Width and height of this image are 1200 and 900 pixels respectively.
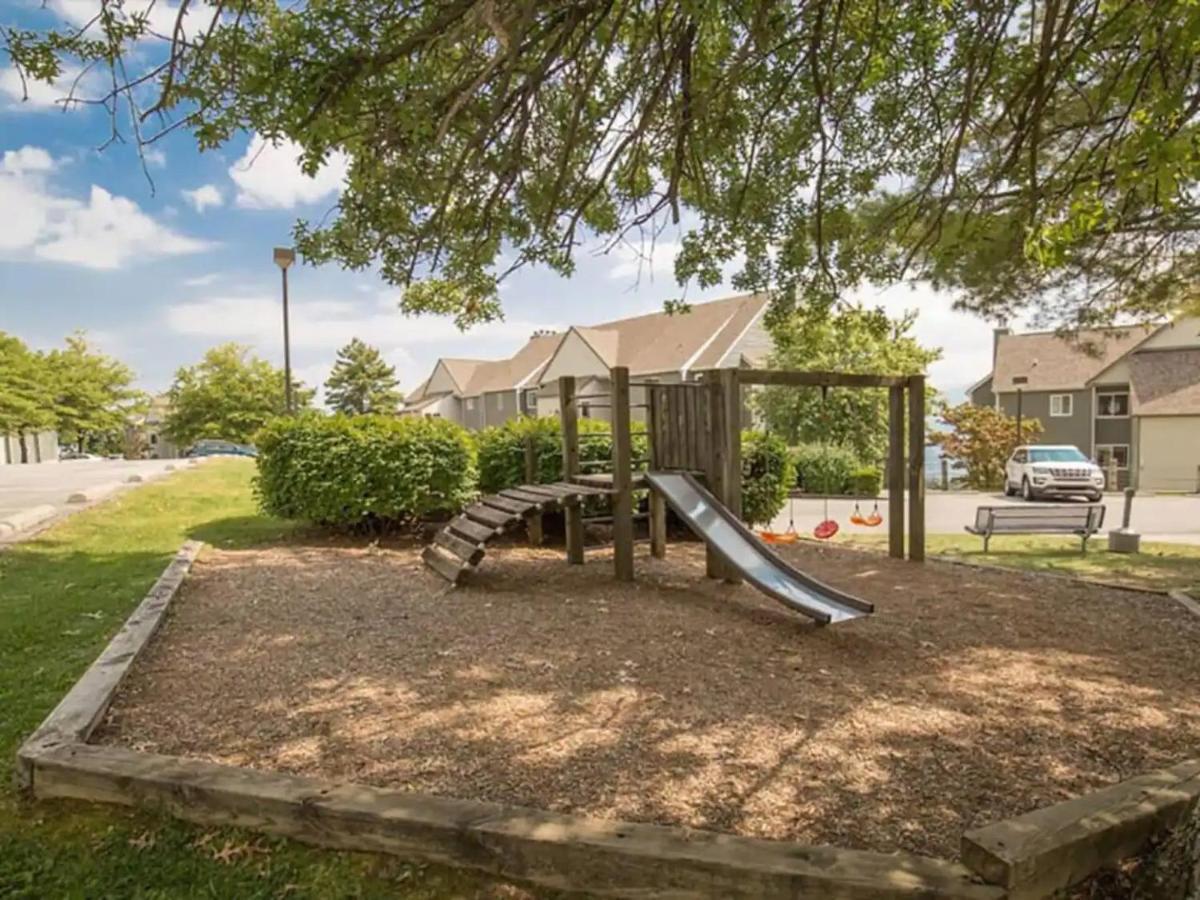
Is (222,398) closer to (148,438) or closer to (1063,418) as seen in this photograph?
(148,438)

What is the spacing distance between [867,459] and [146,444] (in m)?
50.5

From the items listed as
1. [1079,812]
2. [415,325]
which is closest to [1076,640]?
[1079,812]

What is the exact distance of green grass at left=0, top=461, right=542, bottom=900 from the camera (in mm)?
2057

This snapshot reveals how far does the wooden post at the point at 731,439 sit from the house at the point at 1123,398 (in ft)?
72.2

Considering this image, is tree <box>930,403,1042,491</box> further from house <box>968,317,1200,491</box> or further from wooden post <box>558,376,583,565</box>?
wooden post <box>558,376,583,565</box>

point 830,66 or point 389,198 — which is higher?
point 830,66

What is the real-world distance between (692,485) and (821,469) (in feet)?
47.3

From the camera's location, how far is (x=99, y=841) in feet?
7.41

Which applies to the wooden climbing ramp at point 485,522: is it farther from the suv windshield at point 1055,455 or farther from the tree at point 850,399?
the suv windshield at point 1055,455

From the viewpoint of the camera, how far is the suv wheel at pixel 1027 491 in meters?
19.9

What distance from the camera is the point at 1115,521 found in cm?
→ 1487

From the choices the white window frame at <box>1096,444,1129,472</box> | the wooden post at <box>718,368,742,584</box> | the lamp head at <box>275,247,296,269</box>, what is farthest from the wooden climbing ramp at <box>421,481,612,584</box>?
the white window frame at <box>1096,444,1129,472</box>

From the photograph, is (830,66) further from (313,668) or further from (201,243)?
(201,243)

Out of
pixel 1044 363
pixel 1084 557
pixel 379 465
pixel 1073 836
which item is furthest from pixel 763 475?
pixel 1044 363
